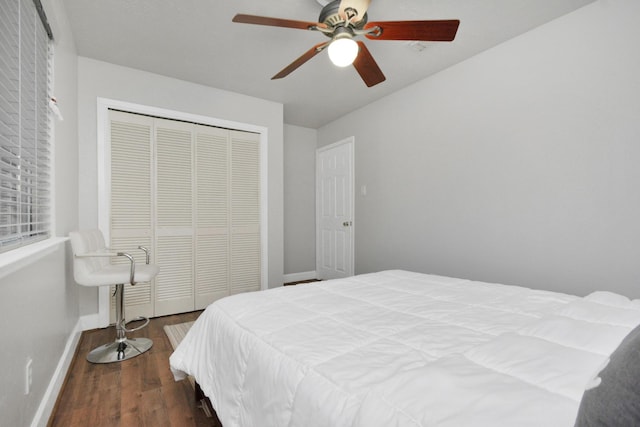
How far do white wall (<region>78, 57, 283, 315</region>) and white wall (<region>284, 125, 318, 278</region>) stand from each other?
735 millimetres

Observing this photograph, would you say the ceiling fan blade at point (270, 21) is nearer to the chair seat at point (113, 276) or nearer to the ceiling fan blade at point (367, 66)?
the ceiling fan blade at point (367, 66)

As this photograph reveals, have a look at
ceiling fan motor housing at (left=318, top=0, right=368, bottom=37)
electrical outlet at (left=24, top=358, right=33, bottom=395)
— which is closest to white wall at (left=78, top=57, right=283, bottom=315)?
electrical outlet at (left=24, top=358, right=33, bottom=395)

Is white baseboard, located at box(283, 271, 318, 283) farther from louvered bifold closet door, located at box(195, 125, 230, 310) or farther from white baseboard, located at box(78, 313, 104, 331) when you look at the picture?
white baseboard, located at box(78, 313, 104, 331)

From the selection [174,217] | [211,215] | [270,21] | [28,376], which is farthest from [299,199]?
[28,376]

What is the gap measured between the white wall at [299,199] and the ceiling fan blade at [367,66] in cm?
257

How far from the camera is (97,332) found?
2.79 meters

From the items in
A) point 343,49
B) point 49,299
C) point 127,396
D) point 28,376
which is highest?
point 343,49

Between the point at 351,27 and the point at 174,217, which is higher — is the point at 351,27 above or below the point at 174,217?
above

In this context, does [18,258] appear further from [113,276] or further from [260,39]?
[260,39]

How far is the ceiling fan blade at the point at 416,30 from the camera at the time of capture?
1674 mm

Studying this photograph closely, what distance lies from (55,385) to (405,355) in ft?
6.52

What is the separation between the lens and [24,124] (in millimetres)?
1489

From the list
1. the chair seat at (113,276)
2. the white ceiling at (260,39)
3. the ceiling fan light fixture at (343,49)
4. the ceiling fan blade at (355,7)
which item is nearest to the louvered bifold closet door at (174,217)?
the white ceiling at (260,39)

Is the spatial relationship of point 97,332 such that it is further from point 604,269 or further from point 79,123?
point 604,269
